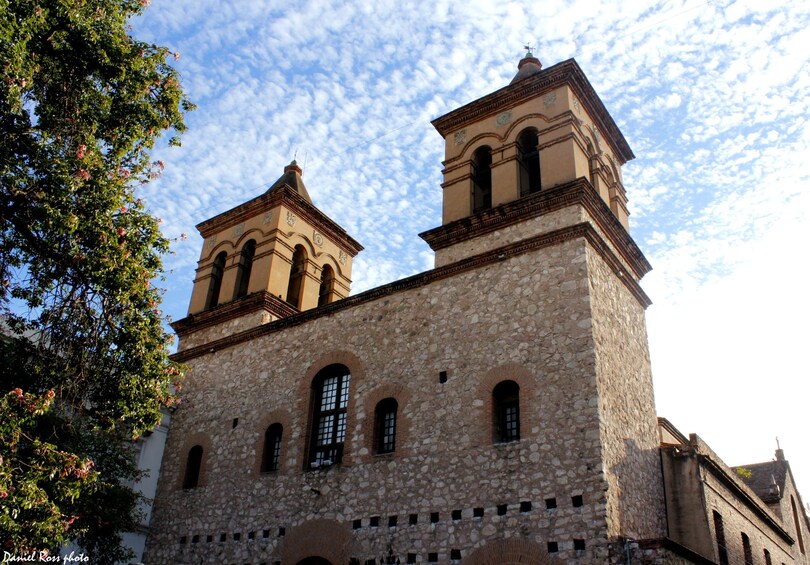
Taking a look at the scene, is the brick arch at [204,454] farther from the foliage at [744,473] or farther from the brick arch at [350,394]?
the foliage at [744,473]

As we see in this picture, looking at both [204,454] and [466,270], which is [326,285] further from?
[466,270]

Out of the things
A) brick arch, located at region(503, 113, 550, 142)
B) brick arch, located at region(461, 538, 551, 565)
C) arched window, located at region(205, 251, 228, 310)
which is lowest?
brick arch, located at region(461, 538, 551, 565)

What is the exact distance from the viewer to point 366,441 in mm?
15273

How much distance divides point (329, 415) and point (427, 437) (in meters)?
3.33

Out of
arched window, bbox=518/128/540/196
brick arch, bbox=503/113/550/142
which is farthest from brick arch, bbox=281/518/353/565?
brick arch, bbox=503/113/550/142

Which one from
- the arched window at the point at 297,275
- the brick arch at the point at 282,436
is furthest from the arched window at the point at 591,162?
the brick arch at the point at 282,436

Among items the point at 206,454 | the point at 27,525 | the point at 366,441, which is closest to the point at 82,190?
the point at 27,525

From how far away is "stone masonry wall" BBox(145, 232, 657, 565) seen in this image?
12.5m

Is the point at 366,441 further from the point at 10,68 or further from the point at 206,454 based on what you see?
the point at 10,68

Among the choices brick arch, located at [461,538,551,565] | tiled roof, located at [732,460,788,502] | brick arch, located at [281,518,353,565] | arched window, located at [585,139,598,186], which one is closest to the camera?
brick arch, located at [461,538,551,565]

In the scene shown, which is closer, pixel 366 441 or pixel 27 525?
pixel 27 525

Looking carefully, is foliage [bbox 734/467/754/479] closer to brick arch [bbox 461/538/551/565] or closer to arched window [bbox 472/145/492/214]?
arched window [bbox 472/145/492/214]

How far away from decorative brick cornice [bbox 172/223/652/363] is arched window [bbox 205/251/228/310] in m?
2.34

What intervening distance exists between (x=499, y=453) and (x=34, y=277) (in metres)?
8.41
